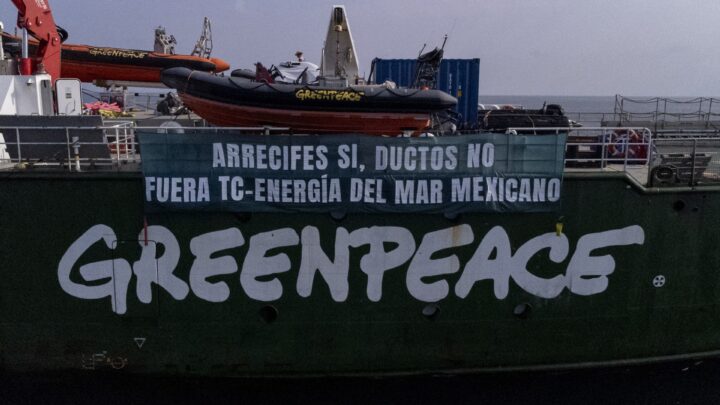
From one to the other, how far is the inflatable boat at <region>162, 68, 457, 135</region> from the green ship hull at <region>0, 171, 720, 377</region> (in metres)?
2.25

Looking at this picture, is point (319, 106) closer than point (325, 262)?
No

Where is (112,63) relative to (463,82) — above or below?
above

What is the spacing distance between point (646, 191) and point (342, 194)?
5126mm

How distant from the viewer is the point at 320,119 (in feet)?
33.4

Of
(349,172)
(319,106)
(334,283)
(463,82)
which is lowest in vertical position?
(334,283)

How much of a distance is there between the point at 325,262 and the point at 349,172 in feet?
5.03

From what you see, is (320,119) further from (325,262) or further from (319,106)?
(325,262)

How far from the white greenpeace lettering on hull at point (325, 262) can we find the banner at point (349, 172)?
47 cm

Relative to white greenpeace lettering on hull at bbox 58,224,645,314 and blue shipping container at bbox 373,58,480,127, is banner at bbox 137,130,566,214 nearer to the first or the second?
white greenpeace lettering on hull at bbox 58,224,645,314

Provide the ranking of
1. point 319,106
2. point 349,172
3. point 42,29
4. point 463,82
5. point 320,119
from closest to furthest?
point 349,172
point 319,106
point 320,119
point 42,29
point 463,82

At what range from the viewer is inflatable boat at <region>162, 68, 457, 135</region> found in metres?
10.1

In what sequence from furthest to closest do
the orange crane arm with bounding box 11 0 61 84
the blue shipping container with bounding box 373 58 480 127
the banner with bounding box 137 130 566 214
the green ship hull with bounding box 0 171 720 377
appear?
the blue shipping container with bounding box 373 58 480 127, the orange crane arm with bounding box 11 0 61 84, the green ship hull with bounding box 0 171 720 377, the banner with bounding box 137 130 566 214

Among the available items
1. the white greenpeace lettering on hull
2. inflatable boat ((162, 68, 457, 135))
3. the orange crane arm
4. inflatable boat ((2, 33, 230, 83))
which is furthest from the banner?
inflatable boat ((2, 33, 230, 83))

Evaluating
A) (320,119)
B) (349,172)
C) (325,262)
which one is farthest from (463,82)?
(325,262)
